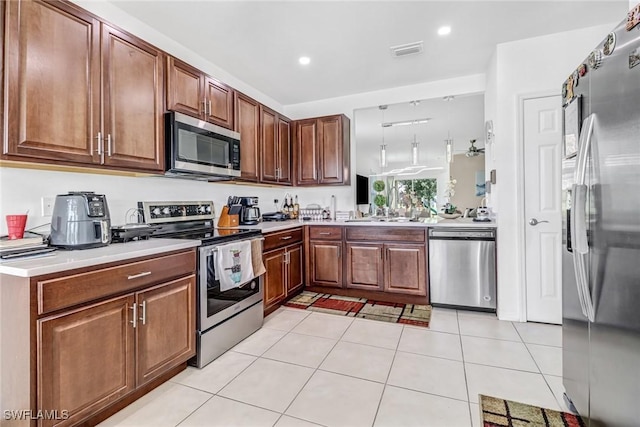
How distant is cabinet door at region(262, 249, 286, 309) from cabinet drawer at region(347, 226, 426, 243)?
0.86 m

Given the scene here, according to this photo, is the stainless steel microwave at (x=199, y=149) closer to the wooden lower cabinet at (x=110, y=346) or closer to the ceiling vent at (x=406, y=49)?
the wooden lower cabinet at (x=110, y=346)

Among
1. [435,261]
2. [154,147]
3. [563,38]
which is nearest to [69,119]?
[154,147]

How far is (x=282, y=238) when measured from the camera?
126 inches

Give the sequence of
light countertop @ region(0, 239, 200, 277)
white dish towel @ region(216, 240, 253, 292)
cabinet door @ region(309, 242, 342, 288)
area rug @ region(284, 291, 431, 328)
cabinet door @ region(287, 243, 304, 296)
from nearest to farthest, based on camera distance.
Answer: light countertop @ region(0, 239, 200, 277) → white dish towel @ region(216, 240, 253, 292) → area rug @ region(284, 291, 431, 328) → cabinet door @ region(287, 243, 304, 296) → cabinet door @ region(309, 242, 342, 288)

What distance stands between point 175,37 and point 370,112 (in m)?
2.76

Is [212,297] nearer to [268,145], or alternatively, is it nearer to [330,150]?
[268,145]

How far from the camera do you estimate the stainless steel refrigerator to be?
1.01 meters

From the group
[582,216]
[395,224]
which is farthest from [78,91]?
[395,224]

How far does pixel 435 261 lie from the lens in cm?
312

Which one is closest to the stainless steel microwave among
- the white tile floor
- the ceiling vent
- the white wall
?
the white tile floor

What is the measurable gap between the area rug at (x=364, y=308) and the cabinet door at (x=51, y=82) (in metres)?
2.36

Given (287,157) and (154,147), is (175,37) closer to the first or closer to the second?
(154,147)

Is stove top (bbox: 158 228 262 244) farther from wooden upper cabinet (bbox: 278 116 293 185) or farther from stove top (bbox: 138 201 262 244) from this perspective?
wooden upper cabinet (bbox: 278 116 293 185)

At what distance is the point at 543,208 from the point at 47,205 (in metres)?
3.82
